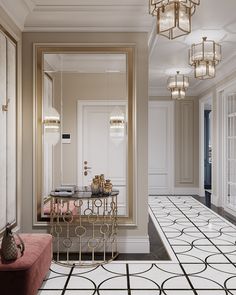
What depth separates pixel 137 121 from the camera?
153 inches

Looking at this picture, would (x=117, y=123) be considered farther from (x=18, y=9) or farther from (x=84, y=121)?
(x=18, y=9)

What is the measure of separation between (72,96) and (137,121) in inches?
34.5

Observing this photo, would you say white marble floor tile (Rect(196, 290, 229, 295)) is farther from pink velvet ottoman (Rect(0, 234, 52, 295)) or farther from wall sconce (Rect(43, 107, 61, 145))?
wall sconce (Rect(43, 107, 61, 145))

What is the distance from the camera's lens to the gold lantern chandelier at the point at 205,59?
4.62m

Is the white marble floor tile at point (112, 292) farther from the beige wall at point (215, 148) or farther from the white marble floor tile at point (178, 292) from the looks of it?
the beige wall at point (215, 148)

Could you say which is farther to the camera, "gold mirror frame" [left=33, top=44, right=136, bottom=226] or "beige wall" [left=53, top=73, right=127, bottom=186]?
"beige wall" [left=53, top=73, right=127, bottom=186]

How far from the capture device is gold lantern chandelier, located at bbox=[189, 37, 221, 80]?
4.62 m

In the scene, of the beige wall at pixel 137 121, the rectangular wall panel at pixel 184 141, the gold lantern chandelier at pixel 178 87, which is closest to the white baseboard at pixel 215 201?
the rectangular wall panel at pixel 184 141

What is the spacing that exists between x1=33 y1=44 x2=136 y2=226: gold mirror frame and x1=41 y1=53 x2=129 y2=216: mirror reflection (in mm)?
49

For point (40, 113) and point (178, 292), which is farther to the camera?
point (40, 113)

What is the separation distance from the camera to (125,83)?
3.92 meters

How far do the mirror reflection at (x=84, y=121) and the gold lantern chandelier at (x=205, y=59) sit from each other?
131cm

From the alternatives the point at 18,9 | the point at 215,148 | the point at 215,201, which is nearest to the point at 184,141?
the point at 215,148

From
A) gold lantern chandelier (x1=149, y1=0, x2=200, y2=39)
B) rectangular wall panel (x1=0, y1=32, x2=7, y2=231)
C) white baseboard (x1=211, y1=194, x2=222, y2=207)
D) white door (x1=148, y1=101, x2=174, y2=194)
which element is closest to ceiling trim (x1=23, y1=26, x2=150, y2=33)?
rectangular wall panel (x1=0, y1=32, x2=7, y2=231)
